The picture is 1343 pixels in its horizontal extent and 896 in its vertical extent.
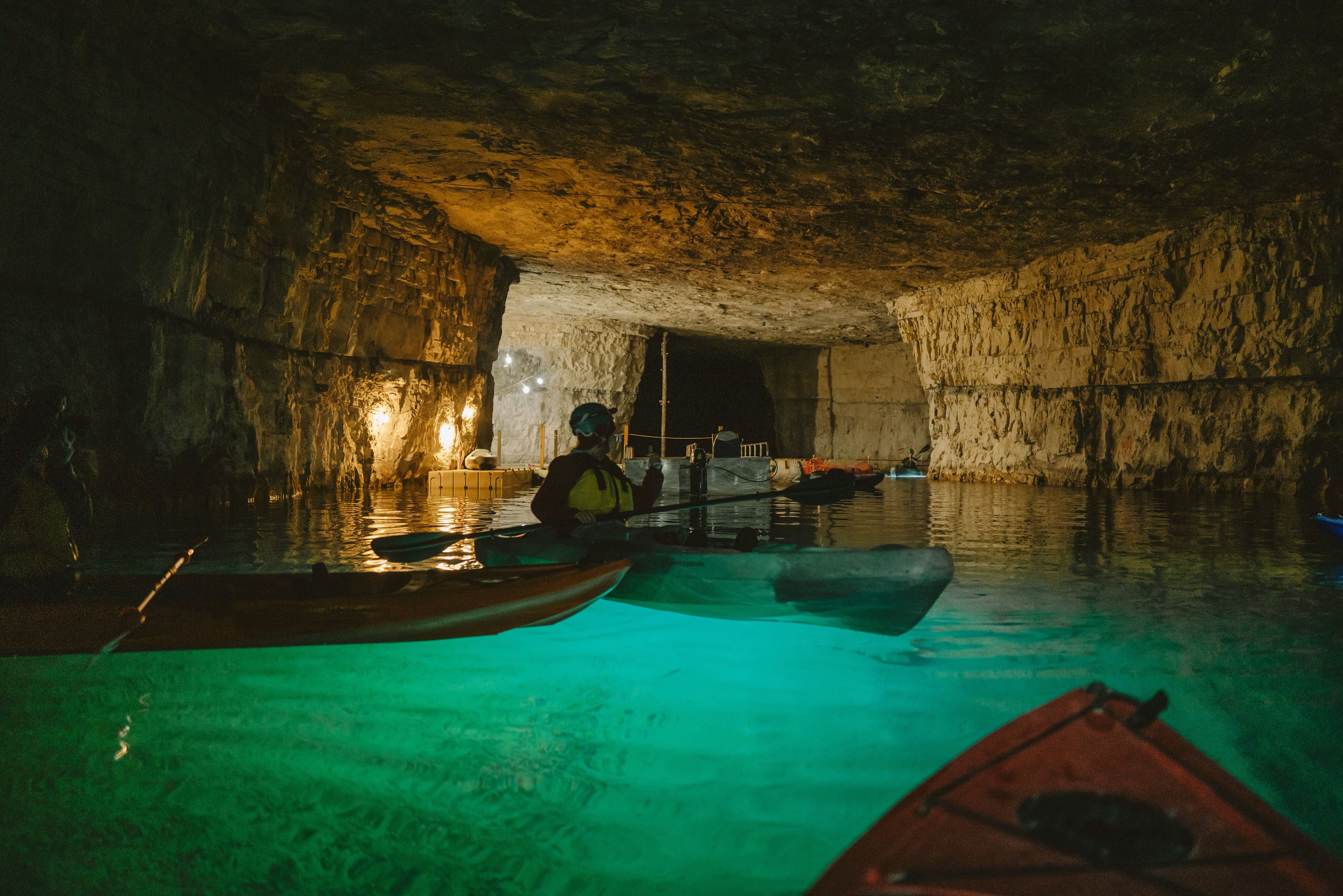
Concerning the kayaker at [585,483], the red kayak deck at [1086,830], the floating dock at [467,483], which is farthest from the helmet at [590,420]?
the floating dock at [467,483]

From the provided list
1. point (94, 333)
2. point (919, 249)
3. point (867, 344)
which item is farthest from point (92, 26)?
point (867, 344)

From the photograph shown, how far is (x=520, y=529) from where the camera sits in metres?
5.64

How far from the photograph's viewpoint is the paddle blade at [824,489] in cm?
661

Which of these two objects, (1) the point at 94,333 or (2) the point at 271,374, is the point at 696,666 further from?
(2) the point at 271,374

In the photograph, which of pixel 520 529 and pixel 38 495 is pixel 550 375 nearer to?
pixel 520 529

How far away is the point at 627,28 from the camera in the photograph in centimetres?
830

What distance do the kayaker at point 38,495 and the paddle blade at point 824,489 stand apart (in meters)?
4.72

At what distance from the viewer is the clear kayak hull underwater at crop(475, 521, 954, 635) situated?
4086 mm

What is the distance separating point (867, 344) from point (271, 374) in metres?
22.6

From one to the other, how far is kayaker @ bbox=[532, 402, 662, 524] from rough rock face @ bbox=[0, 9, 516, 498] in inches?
104

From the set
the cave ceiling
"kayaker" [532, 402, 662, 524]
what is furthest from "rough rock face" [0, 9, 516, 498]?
"kayaker" [532, 402, 662, 524]

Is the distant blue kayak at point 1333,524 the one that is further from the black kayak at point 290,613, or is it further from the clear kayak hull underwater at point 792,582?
the black kayak at point 290,613

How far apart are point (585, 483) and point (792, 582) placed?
180 centimetres

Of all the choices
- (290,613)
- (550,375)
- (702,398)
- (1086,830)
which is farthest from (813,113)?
(702,398)
